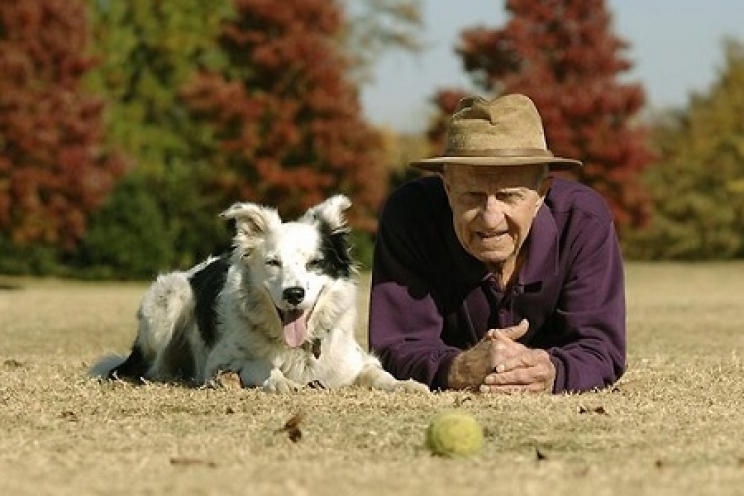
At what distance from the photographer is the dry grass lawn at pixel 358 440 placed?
517 cm

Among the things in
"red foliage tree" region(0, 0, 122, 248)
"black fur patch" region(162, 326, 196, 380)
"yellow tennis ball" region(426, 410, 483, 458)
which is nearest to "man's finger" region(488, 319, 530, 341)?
"yellow tennis ball" region(426, 410, 483, 458)

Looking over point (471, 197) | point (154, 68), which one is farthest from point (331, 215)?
point (154, 68)

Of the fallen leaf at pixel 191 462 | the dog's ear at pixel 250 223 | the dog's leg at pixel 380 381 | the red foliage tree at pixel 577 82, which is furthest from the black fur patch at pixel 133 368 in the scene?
the red foliage tree at pixel 577 82

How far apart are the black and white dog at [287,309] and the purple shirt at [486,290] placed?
32cm

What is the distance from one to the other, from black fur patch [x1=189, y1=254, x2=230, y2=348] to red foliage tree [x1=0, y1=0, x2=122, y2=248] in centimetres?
2377

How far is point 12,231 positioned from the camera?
3291 centimetres

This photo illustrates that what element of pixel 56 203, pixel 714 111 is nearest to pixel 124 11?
pixel 56 203

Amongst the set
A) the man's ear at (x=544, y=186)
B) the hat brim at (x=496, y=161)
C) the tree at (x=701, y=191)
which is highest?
the hat brim at (x=496, y=161)

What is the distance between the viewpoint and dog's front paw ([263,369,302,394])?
8.06 m

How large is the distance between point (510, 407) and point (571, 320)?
3.70ft

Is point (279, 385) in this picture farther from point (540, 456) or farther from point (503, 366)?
point (540, 456)

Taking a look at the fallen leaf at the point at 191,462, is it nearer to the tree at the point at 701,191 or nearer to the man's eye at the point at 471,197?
the man's eye at the point at 471,197

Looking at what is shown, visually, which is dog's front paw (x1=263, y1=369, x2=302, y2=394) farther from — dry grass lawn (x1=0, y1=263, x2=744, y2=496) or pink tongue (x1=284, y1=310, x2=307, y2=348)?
pink tongue (x1=284, y1=310, x2=307, y2=348)

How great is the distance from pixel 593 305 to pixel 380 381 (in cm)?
121
